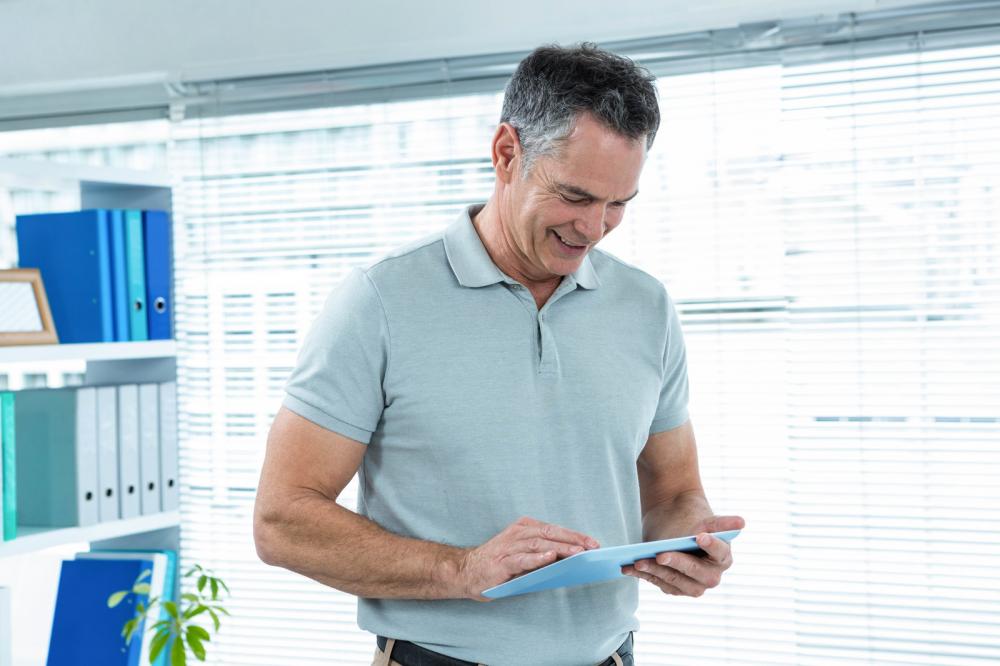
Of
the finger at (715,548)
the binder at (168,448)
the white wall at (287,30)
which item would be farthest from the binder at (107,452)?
the finger at (715,548)

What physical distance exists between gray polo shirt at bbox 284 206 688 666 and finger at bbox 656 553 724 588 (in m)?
0.15

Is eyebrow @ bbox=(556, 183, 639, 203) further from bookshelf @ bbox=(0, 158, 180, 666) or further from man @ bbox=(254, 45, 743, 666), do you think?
bookshelf @ bbox=(0, 158, 180, 666)

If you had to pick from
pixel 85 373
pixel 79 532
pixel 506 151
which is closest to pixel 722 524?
pixel 506 151

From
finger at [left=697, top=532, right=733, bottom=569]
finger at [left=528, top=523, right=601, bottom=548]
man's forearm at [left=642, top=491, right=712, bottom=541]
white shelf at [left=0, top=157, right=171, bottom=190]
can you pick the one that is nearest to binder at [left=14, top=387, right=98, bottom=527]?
white shelf at [left=0, top=157, right=171, bottom=190]

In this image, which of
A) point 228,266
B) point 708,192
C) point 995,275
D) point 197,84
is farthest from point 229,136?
point 995,275

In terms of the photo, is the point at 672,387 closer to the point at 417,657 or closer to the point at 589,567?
the point at 589,567

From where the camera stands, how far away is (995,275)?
2.37 meters

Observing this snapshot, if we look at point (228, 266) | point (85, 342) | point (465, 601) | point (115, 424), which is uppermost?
point (228, 266)

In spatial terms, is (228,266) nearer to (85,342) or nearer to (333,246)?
(333,246)

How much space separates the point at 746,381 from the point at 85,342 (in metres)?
1.64

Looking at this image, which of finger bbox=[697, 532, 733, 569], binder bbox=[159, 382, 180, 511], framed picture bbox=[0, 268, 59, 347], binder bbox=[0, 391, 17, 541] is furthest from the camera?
binder bbox=[159, 382, 180, 511]

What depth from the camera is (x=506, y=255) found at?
1540 mm

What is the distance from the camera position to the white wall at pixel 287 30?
2514 mm

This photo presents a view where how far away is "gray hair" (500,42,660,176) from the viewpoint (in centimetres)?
141
